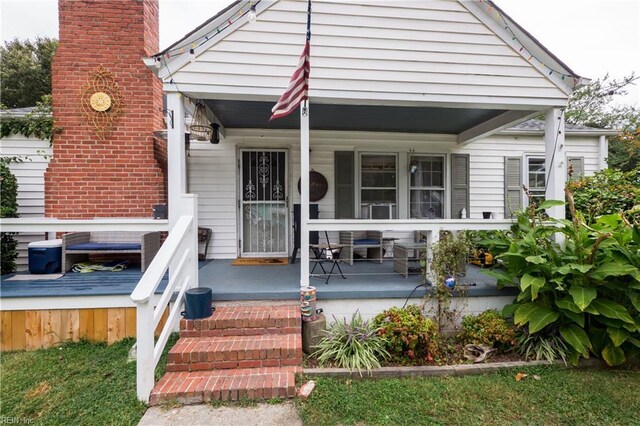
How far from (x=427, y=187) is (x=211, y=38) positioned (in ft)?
15.1

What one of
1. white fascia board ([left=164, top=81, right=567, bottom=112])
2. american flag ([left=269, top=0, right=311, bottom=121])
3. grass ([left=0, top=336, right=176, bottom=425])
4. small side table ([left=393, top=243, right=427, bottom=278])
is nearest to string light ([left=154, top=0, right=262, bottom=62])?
white fascia board ([left=164, top=81, right=567, bottom=112])

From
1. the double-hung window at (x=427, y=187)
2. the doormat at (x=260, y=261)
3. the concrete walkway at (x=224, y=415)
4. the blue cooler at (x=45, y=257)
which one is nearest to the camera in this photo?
the concrete walkway at (x=224, y=415)

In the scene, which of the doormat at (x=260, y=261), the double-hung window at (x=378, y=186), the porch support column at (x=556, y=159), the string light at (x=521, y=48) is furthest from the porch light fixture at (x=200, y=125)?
the porch support column at (x=556, y=159)

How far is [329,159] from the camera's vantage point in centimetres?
575

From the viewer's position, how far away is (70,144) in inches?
177

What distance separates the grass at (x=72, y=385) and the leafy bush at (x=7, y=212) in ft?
5.63

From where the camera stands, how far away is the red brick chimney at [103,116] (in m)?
4.45

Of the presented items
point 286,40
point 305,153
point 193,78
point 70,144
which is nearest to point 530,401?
point 305,153

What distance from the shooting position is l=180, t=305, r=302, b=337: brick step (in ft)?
9.42

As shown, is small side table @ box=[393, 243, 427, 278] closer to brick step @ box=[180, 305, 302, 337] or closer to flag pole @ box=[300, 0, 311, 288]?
flag pole @ box=[300, 0, 311, 288]

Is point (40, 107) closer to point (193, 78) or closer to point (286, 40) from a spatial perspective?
point (193, 78)

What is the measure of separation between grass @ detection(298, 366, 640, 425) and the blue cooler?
3.94 m

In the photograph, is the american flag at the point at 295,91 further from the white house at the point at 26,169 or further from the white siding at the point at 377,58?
the white house at the point at 26,169

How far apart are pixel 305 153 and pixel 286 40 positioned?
1334 mm
